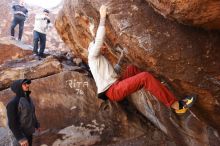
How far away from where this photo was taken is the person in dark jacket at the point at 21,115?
5922 mm

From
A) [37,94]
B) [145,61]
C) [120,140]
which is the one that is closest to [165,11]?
[145,61]

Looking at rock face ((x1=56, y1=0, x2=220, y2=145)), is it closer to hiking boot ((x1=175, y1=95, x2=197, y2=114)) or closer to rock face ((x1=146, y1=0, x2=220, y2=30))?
rock face ((x1=146, y1=0, x2=220, y2=30))

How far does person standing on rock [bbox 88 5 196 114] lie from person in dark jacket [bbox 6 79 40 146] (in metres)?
1.47

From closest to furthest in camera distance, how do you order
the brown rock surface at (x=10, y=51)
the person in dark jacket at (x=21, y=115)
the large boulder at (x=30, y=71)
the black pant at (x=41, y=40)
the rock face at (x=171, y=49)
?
the rock face at (x=171, y=49) < the person in dark jacket at (x=21, y=115) < the large boulder at (x=30, y=71) < the black pant at (x=41, y=40) < the brown rock surface at (x=10, y=51)

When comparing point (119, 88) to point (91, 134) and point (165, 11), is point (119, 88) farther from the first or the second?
point (91, 134)

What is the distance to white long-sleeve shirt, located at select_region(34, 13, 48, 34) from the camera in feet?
36.3

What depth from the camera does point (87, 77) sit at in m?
9.26

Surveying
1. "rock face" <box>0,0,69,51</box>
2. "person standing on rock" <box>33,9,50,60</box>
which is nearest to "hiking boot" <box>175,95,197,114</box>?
"person standing on rock" <box>33,9,50,60</box>

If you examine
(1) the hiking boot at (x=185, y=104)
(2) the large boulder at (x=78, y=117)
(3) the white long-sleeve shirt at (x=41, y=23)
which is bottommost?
(2) the large boulder at (x=78, y=117)

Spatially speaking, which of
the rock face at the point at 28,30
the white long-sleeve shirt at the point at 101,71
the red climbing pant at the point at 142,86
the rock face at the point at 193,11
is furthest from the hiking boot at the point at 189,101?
the rock face at the point at 28,30

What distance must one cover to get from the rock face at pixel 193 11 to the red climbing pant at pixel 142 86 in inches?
44.8

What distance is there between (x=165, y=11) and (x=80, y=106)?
4.75 metres

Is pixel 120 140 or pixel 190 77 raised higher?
pixel 190 77

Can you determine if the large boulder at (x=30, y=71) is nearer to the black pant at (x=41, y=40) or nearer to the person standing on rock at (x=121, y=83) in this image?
the black pant at (x=41, y=40)
